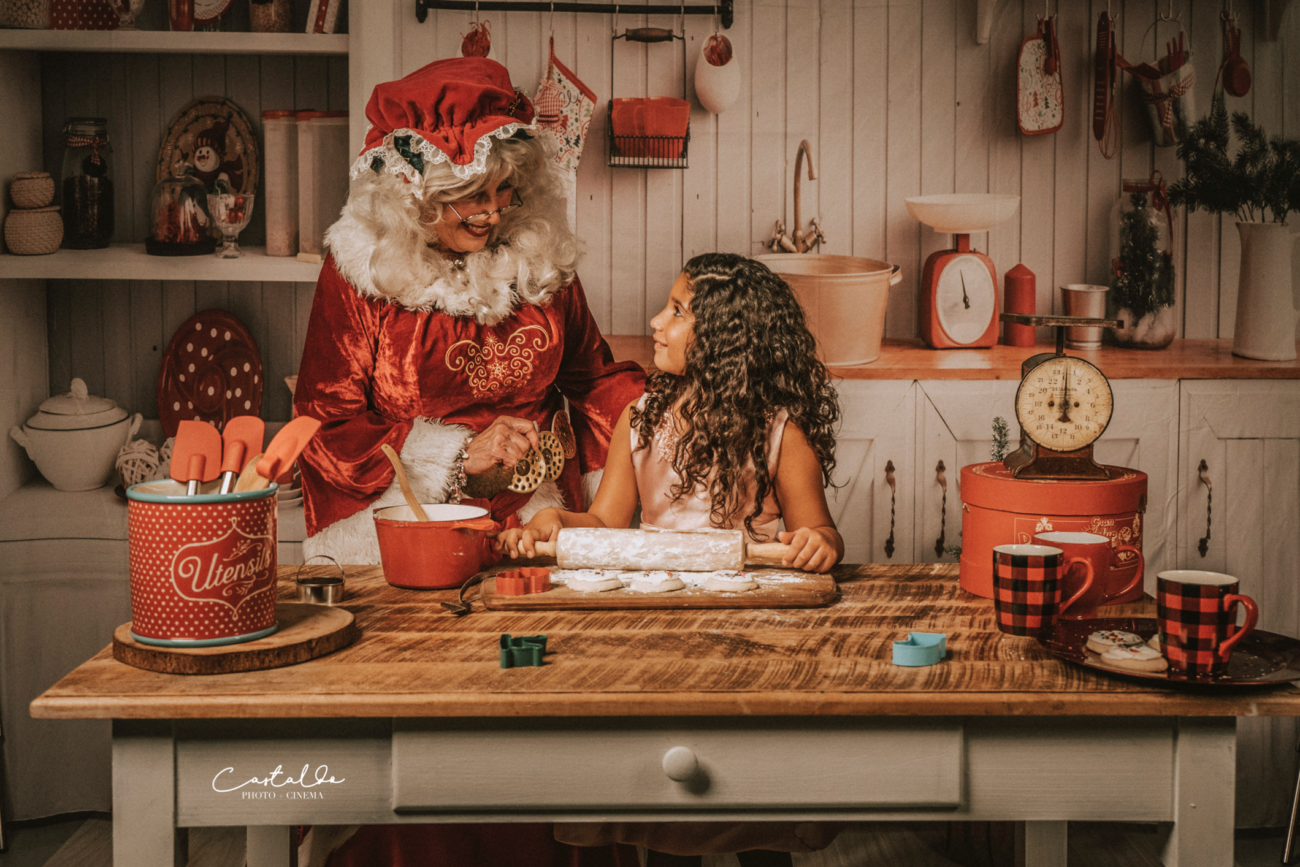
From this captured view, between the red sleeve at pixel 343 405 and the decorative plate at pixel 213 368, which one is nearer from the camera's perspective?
the red sleeve at pixel 343 405

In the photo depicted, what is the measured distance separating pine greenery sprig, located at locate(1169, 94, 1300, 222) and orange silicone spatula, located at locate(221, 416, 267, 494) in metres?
2.49

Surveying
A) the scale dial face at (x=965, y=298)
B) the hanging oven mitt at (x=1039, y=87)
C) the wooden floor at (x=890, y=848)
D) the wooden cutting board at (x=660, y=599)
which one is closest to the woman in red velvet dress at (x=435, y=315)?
the wooden cutting board at (x=660, y=599)

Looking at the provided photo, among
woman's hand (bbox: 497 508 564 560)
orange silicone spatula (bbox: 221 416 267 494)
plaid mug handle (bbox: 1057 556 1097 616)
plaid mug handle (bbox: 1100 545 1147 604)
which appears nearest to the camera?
orange silicone spatula (bbox: 221 416 267 494)

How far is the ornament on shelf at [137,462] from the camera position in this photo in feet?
9.37

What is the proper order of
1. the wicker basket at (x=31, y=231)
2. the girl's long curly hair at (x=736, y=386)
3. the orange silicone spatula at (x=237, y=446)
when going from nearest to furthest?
1. the orange silicone spatula at (x=237, y=446)
2. the girl's long curly hair at (x=736, y=386)
3. the wicker basket at (x=31, y=231)

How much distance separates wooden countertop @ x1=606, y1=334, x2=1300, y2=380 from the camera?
9.04 feet

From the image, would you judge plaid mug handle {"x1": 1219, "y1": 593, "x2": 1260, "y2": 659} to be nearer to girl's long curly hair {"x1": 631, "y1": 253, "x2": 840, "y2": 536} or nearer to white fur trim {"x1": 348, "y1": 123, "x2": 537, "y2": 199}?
girl's long curly hair {"x1": 631, "y1": 253, "x2": 840, "y2": 536}

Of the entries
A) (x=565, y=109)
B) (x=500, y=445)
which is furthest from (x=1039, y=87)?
(x=500, y=445)

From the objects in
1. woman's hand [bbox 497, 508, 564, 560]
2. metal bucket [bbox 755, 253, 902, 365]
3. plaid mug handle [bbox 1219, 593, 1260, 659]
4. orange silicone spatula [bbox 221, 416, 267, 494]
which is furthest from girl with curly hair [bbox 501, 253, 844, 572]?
metal bucket [bbox 755, 253, 902, 365]

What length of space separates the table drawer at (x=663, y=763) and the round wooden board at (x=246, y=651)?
15 centimetres

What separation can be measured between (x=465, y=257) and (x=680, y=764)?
50.0 inches

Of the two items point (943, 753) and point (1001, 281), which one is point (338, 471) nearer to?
point (943, 753)

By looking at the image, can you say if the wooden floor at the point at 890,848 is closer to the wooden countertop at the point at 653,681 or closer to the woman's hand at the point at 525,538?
the woman's hand at the point at 525,538

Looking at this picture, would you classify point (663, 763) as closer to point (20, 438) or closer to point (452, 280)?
point (452, 280)
